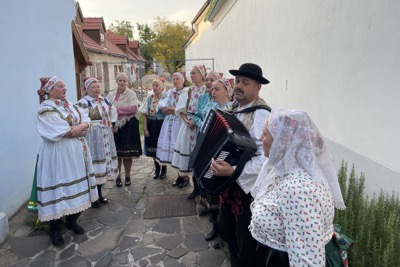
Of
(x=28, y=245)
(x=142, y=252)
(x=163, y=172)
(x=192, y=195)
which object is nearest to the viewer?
(x=142, y=252)

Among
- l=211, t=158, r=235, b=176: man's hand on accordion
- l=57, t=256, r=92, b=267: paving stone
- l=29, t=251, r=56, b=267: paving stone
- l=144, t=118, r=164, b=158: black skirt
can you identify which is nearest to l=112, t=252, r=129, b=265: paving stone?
l=57, t=256, r=92, b=267: paving stone

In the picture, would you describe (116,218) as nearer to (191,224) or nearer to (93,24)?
(191,224)

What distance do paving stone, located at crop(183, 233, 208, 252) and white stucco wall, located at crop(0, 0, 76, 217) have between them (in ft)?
8.59

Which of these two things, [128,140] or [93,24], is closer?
[128,140]

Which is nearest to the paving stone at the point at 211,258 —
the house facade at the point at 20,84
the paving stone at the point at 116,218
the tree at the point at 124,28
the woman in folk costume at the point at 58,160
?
the paving stone at the point at 116,218

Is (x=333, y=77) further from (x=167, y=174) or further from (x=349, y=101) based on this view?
(x=167, y=174)

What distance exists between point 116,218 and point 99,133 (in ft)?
4.29

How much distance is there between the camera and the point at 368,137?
3121 millimetres

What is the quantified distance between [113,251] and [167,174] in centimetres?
274

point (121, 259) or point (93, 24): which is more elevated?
point (93, 24)

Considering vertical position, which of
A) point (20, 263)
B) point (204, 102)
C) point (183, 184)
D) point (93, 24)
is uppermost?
point (93, 24)

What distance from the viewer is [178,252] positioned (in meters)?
3.44

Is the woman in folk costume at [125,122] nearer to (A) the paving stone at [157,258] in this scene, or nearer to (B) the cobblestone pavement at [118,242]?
(B) the cobblestone pavement at [118,242]

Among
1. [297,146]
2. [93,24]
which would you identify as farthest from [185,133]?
[93,24]
